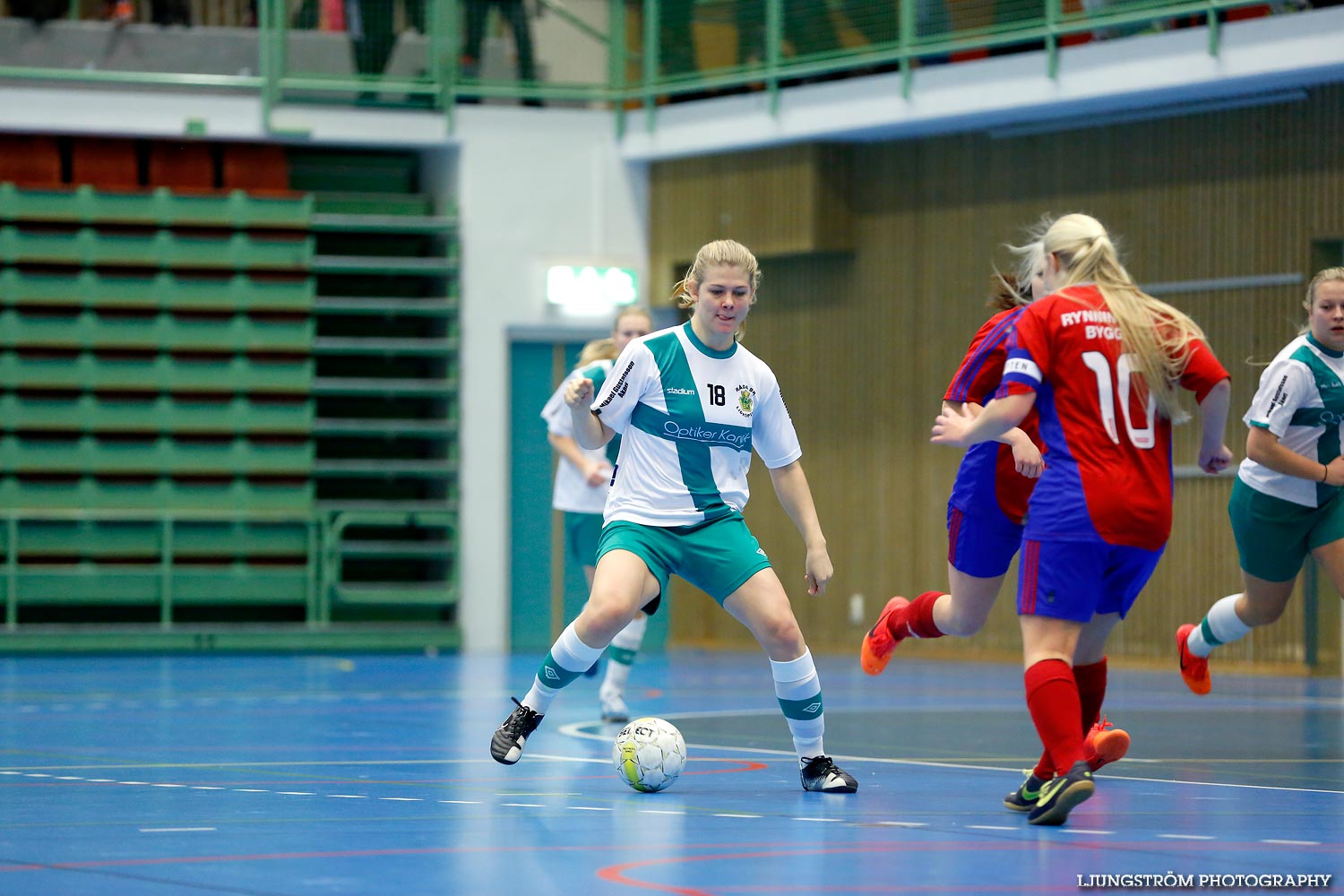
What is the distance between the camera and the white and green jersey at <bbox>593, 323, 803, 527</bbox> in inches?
260

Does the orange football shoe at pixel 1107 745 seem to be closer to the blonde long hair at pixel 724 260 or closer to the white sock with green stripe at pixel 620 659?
the blonde long hair at pixel 724 260

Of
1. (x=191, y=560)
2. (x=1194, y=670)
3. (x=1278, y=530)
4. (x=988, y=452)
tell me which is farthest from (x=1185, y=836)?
(x=191, y=560)

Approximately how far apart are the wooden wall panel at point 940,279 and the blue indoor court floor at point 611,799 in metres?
3.34

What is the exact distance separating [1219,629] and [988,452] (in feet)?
8.06

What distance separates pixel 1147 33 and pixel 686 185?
5.14 m

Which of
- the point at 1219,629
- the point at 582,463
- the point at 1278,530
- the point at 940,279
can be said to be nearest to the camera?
the point at 1278,530

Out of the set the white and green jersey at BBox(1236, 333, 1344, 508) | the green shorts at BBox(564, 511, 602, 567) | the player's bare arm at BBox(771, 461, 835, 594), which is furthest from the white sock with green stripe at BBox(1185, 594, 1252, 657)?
the green shorts at BBox(564, 511, 602, 567)

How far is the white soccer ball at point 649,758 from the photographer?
6.41m

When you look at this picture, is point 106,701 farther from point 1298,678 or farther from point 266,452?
point 1298,678

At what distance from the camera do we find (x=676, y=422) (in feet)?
21.7

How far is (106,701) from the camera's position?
11039 mm

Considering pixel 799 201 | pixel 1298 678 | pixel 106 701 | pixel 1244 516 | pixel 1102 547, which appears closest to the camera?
pixel 1102 547

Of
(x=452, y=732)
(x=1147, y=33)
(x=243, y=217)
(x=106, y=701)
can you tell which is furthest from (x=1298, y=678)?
(x=243, y=217)

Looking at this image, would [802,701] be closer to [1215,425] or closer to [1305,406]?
[1215,425]
